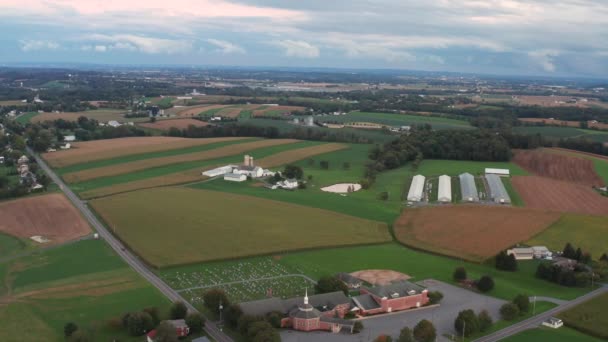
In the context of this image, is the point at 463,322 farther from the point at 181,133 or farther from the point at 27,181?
the point at 181,133

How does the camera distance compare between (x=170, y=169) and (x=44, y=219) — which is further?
(x=170, y=169)

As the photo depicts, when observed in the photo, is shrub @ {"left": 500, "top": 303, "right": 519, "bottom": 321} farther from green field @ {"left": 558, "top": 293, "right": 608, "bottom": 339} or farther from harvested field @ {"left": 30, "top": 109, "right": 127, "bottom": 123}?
harvested field @ {"left": 30, "top": 109, "right": 127, "bottom": 123}

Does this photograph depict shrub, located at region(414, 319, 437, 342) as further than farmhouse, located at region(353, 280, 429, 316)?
No

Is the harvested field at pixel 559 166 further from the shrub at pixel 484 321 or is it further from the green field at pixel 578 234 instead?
the shrub at pixel 484 321

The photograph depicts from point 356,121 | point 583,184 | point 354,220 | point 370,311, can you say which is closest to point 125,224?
point 354,220

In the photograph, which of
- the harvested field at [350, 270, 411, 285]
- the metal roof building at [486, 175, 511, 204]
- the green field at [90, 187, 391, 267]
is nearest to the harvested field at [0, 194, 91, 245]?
the green field at [90, 187, 391, 267]

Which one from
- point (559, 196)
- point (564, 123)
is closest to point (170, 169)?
point (559, 196)

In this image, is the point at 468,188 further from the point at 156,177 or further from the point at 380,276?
the point at 156,177

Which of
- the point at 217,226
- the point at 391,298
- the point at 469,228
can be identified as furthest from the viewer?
the point at 469,228
